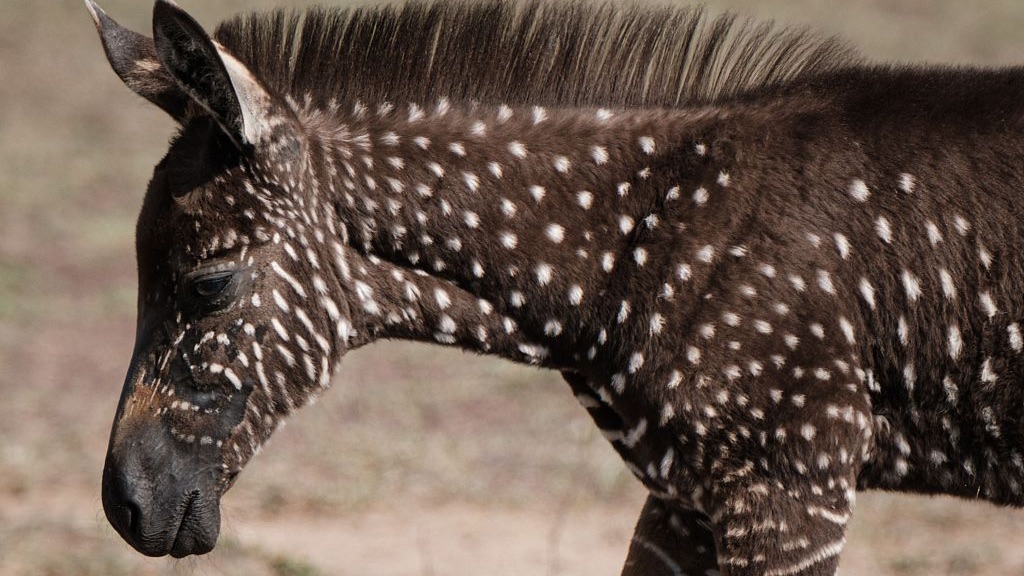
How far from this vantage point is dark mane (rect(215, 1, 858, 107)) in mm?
4516

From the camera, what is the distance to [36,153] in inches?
619

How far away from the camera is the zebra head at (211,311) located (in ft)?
13.6

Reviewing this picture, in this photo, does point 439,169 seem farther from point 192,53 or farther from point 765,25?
point 765,25

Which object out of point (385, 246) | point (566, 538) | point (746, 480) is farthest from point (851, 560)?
point (385, 246)

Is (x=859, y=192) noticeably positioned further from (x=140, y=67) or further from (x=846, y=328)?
(x=140, y=67)

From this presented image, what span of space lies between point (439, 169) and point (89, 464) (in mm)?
5133

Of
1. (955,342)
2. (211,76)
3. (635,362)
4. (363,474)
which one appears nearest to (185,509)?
(211,76)

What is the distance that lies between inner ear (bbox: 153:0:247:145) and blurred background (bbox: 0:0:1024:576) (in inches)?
81.7

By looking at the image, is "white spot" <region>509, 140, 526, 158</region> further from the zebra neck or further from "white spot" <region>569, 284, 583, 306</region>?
"white spot" <region>569, 284, 583, 306</region>

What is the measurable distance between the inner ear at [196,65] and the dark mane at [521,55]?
19.5 inches

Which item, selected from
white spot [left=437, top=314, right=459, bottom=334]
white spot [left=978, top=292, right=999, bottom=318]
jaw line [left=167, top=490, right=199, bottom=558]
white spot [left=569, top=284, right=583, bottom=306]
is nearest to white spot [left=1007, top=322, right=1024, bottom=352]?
white spot [left=978, top=292, right=999, bottom=318]

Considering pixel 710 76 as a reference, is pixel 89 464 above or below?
below

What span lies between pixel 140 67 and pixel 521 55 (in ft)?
4.41

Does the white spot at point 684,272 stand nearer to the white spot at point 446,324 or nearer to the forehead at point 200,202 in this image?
the white spot at point 446,324
